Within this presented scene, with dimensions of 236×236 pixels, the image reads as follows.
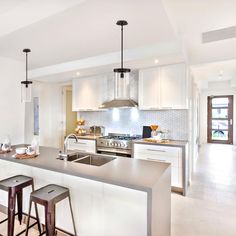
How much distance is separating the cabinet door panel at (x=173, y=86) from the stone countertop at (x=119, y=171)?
5.74 feet

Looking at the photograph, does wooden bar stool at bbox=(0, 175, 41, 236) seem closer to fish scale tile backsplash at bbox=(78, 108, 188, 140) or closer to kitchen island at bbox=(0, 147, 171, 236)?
kitchen island at bbox=(0, 147, 171, 236)

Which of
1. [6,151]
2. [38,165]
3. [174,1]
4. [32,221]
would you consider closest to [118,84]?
[174,1]

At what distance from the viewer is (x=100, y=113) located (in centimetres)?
471

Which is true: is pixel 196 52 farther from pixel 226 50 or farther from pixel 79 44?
pixel 79 44

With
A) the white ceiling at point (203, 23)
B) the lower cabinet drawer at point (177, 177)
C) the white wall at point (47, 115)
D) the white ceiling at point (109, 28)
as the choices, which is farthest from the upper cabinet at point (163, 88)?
the white wall at point (47, 115)

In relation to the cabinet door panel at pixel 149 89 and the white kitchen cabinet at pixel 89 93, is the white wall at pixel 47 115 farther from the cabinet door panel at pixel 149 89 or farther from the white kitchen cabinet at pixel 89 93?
the cabinet door panel at pixel 149 89

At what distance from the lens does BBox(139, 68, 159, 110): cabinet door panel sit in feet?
12.0

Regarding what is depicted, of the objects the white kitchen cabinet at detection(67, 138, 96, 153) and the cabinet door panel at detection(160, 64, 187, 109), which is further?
the white kitchen cabinet at detection(67, 138, 96, 153)

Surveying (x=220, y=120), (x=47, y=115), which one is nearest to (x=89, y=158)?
(x=47, y=115)

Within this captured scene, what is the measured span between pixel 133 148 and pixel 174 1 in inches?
96.4

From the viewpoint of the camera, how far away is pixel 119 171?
70.1 inches

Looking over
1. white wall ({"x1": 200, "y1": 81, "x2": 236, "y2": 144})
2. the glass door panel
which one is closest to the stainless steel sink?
white wall ({"x1": 200, "y1": 81, "x2": 236, "y2": 144})

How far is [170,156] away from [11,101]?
10.5 feet

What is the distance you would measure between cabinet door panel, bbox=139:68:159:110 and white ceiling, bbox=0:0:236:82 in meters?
0.25
